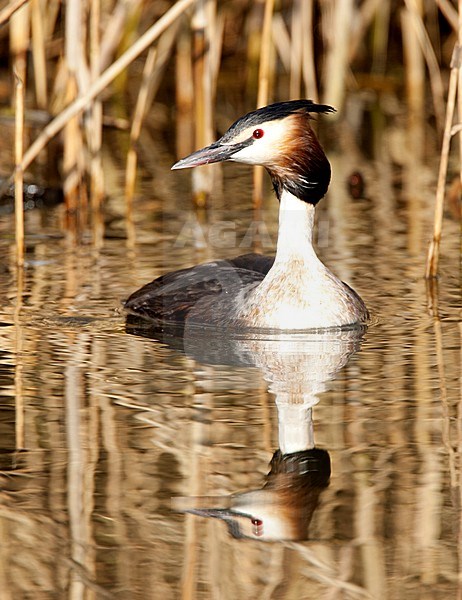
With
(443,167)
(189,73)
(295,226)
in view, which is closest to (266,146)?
(295,226)

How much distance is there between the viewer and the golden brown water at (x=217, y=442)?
12.1 ft

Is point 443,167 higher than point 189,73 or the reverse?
the reverse

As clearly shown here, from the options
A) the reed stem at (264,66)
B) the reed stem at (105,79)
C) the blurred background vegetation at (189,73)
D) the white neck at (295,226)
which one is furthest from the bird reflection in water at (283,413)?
the reed stem at (264,66)

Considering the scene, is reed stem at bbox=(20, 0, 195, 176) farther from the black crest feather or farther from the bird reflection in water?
the bird reflection in water

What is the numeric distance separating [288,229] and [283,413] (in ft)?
5.48

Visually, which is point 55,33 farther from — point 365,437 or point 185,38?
point 365,437

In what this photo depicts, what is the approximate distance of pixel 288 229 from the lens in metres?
6.54

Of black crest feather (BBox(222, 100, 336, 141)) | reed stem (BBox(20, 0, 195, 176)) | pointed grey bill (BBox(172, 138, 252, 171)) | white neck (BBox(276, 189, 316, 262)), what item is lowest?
white neck (BBox(276, 189, 316, 262))

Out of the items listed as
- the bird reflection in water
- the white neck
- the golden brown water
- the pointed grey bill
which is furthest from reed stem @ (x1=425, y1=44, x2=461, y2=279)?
the pointed grey bill

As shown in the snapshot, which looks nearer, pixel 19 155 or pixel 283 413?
pixel 283 413

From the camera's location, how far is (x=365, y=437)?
189 inches

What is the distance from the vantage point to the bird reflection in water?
4.04m

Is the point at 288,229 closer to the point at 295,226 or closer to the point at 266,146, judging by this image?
the point at 295,226

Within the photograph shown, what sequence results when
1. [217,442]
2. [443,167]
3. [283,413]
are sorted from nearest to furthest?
[217,442], [283,413], [443,167]
